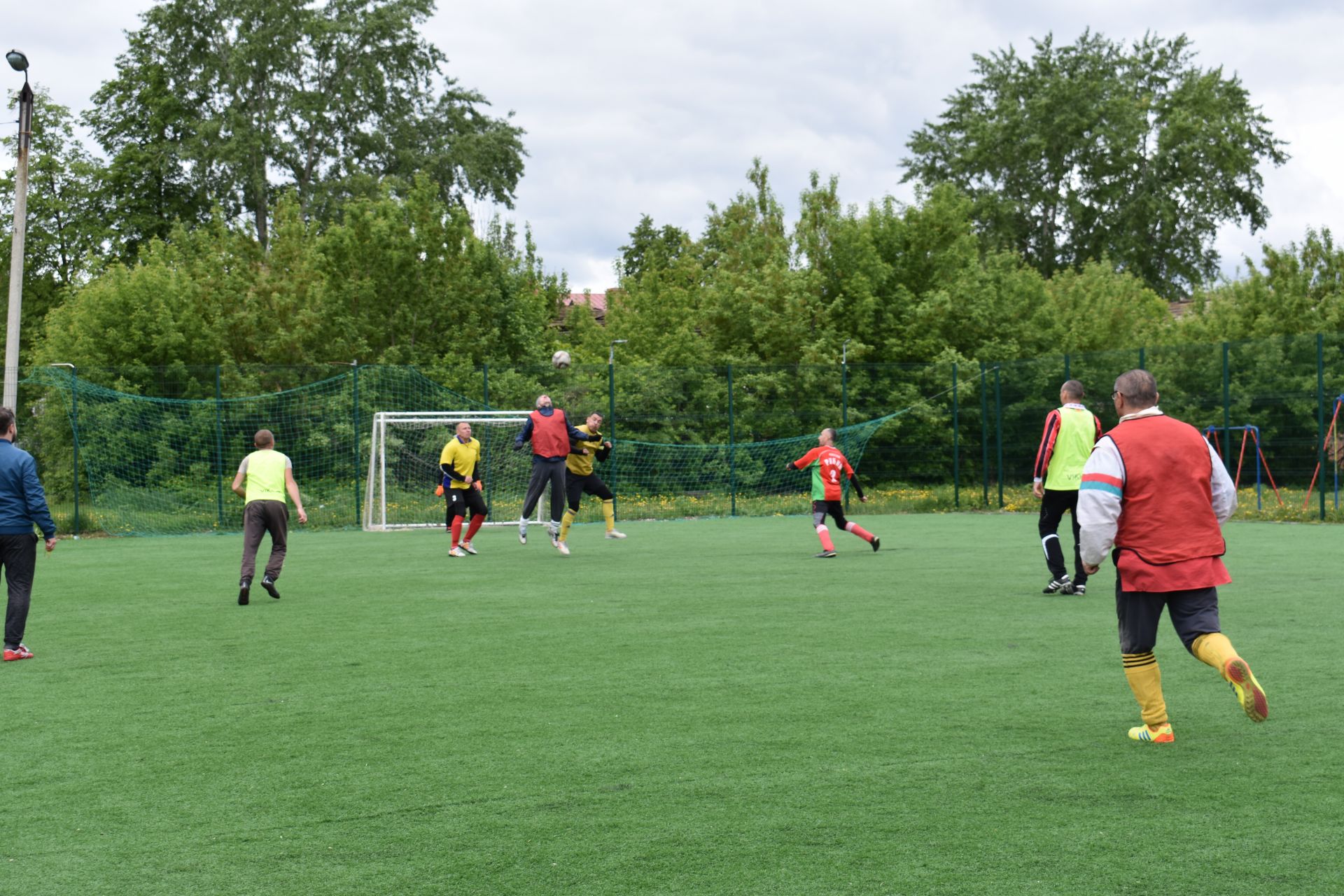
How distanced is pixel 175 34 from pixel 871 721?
41.1 metres

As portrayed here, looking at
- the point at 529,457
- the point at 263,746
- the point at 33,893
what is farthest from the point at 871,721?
the point at 529,457

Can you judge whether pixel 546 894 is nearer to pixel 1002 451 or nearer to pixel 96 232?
pixel 1002 451

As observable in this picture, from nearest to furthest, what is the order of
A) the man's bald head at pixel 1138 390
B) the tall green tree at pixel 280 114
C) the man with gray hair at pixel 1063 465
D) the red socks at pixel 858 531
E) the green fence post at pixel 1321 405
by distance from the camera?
the man's bald head at pixel 1138 390
the man with gray hair at pixel 1063 465
the red socks at pixel 858 531
the green fence post at pixel 1321 405
the tall green tree at pixel 280 114

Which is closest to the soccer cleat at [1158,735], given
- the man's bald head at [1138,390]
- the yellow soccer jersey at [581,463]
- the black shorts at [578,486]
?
the man's bald head at [1138,390]

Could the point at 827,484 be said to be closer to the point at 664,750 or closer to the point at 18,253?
the point at 664,750

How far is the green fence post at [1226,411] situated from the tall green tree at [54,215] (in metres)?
33.6

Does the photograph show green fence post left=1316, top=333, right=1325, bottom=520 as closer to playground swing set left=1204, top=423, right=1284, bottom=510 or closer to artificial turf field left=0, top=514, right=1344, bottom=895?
playground swing set left=1204, top=423, right=1284, bottom=510

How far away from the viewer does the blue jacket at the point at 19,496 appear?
8.06m

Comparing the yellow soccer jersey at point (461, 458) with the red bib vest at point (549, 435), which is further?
the yellow soccer jersey at point (461, 458)

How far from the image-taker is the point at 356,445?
72.9ft

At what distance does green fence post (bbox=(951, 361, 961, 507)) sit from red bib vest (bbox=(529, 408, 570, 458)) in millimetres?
11300

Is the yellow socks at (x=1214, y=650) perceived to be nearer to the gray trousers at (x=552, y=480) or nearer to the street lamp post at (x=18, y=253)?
the gray trousers at (x=552, y=480)

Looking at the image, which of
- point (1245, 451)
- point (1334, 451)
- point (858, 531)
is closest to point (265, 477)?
point (858, 531)

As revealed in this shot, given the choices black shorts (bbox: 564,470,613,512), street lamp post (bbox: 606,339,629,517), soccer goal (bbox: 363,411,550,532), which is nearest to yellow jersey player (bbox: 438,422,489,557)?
black shorts (bbox: 564,470,613,512)
